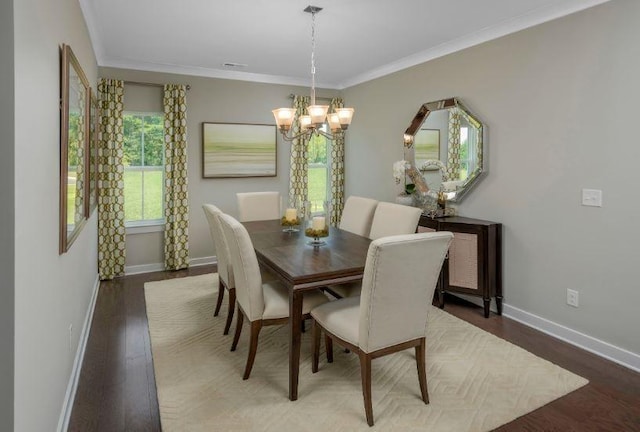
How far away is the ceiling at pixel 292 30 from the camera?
3.10 meters

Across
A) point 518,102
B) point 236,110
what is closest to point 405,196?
point 518,102

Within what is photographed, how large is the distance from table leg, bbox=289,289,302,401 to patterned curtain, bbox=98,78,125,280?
10.7 ft

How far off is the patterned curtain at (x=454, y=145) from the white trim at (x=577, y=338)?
1.37 metres

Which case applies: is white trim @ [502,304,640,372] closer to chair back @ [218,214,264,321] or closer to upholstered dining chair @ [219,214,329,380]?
upholstered dining chair @ [219,214,329,380]

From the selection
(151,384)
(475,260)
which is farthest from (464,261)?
(151,384)

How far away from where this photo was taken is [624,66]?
8.99ft

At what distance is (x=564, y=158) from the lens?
3143 mm

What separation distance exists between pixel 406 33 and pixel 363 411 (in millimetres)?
3188

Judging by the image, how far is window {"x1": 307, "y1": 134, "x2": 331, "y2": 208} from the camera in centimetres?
610

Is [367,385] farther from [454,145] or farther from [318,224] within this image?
[454,145]

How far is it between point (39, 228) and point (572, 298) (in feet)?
11.4

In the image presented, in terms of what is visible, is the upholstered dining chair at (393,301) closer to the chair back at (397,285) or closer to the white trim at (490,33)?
the chair back at (397,285)

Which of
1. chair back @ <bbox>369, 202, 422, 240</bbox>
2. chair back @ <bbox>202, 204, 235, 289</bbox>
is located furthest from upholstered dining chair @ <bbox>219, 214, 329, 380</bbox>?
chair back @ <bbox>369, 202, 422, 240</bbox>

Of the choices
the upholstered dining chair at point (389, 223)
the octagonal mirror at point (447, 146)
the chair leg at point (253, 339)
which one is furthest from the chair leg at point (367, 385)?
the octagonal mirror at point (447, 146)
